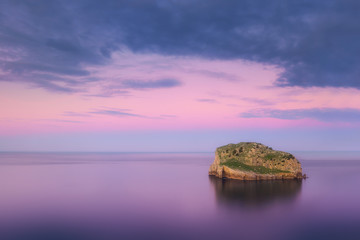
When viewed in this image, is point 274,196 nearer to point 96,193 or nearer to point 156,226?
point 156,226

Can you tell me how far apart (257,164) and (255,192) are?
24017 mm

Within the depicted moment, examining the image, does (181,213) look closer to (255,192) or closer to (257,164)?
(255,192)

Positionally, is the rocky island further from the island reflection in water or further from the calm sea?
the calm sea

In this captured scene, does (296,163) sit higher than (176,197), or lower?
higher

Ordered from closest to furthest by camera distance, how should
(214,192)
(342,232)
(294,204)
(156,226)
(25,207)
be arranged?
(342,232) → (156,226) → (25,207) → (294,204) → (214,192)

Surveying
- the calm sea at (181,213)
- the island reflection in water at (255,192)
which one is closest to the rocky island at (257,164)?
the island reflection in water at (255,192)

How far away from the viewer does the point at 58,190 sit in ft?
241

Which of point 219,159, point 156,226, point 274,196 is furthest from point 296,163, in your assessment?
point 156,226

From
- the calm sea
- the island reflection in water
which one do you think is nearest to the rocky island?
the island reflection in water

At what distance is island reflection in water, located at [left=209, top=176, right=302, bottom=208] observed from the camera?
57.9 metres

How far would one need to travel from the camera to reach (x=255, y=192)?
67.7 meters

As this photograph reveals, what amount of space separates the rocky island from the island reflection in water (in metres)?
3.04

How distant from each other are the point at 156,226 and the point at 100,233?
29.0 ft

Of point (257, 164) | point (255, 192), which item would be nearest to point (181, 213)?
point (255, 192)
